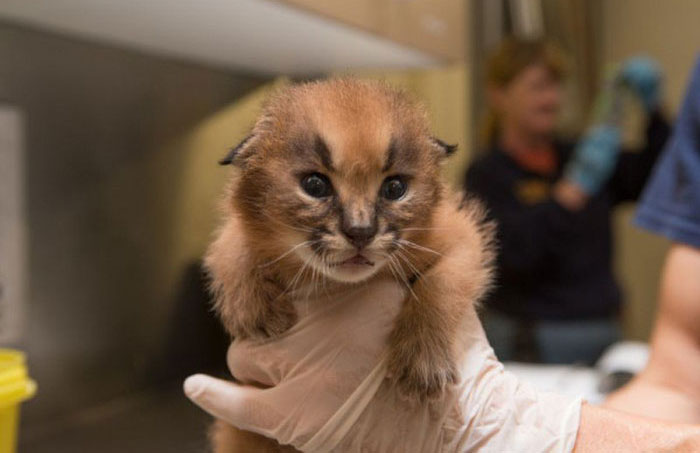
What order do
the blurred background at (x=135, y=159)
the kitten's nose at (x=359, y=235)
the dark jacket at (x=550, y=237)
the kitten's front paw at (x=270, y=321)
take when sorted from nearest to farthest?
the kitten's nose at (x=359, y=235) → the kitten's front paw at (x=270, y=321) → the blurred background at (x=135, y=159) → the dark jacket at (x=550, y=237)

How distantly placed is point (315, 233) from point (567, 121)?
11.2 ft

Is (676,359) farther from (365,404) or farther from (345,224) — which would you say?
(345,224)

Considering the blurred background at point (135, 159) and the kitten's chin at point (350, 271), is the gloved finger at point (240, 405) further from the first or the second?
the blurred background at point (135, 159)

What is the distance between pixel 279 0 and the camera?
1529 millimetres

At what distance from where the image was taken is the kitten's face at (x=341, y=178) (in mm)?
942

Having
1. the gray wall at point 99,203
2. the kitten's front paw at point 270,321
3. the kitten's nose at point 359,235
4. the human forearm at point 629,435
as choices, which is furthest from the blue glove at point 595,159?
the kitten's nose at point 359,235

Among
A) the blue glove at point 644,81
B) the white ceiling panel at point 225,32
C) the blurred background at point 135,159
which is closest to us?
the white ceiling panel at point 225,32

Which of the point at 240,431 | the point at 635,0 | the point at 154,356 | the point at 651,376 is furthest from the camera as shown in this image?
the point at 635,0

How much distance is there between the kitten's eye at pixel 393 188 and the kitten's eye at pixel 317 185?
76 mm

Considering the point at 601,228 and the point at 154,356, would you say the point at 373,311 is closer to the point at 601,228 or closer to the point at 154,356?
the point at 154,356

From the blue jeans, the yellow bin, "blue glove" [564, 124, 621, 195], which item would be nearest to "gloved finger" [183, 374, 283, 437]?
the yellow bin

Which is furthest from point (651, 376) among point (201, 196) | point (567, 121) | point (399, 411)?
point (567, 121)

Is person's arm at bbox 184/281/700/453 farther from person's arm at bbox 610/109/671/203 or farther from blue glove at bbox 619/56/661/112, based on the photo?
blue glove at bbox 619/56/661/112

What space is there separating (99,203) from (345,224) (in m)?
1.37
